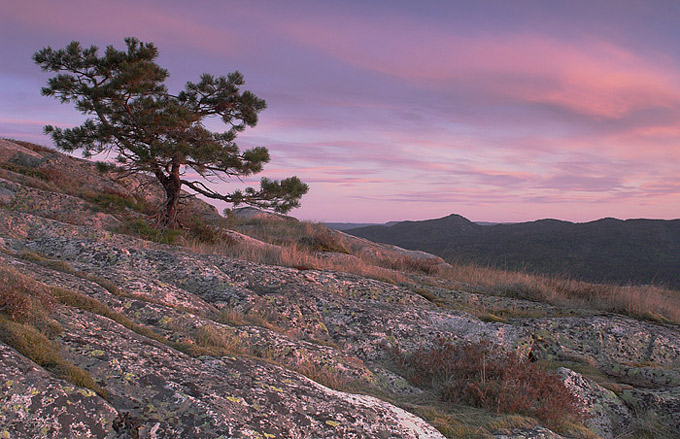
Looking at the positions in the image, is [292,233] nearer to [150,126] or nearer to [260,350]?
[150,126]

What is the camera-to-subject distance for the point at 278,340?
4.55m

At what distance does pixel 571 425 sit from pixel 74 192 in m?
17.5

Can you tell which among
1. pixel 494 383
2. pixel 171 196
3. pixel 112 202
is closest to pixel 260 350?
pixel 494 383

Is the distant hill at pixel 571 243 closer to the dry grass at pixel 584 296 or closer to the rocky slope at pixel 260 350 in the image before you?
the dry grass at pixel 584 296

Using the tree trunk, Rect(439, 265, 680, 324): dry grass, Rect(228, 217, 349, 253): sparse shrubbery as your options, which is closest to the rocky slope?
Rect(439, 265, 680, 324): dry grass

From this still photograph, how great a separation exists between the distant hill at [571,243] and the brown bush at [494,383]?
31.2 metres

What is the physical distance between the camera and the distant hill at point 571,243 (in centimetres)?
4091

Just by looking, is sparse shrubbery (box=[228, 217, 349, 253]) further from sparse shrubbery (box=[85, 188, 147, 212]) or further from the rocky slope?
the rocky slope

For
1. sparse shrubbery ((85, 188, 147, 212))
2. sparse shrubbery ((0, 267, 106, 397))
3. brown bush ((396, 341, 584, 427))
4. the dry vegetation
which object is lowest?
brown bush ((396, 341, 584, 427))

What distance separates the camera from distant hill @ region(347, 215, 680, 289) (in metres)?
40.9

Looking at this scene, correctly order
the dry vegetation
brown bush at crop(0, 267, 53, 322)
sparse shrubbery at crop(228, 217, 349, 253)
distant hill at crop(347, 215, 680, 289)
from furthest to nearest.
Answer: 1. distant hill at crop(347, 215, 680, 289)
2. sparse shrubbery at crop(228, 217, 349, 253)
3. the dry vegetation
4. brown bush at crop(0, 267, 53, 322)

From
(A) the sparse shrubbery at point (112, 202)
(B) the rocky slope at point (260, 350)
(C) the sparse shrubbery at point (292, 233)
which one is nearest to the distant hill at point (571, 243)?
(C) the sparse shrubbery at point (292, 233)

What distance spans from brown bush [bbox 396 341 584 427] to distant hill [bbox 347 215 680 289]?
31.2 metres

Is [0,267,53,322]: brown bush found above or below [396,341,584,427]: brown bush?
above
